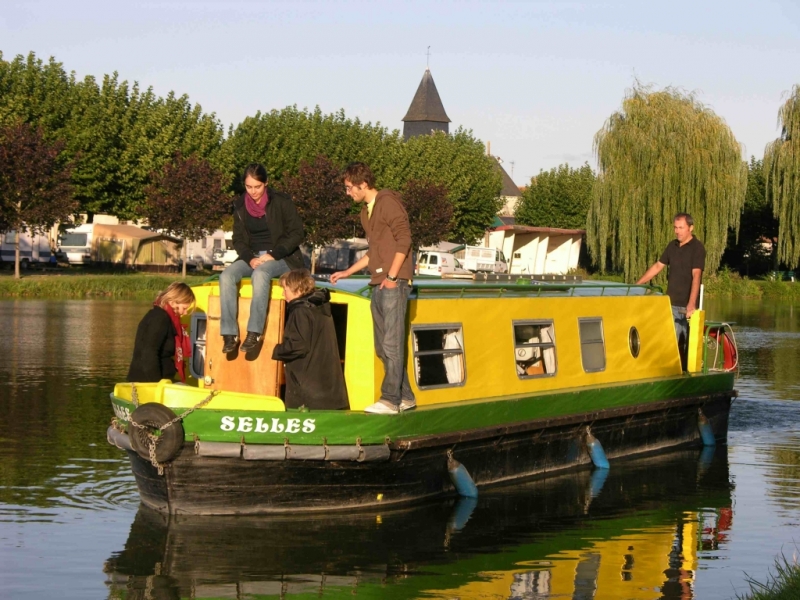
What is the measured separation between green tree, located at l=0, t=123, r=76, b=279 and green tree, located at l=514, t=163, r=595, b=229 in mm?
55154

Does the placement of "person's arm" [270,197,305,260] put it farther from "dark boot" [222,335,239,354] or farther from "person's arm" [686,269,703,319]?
"person's arm" [686,269,703,319]

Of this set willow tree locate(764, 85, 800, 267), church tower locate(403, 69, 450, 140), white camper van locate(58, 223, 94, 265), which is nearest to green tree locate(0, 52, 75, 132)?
white camper van locate(58, 223, 94, 265)

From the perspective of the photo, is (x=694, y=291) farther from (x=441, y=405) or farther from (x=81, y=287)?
(x=81, y=287)

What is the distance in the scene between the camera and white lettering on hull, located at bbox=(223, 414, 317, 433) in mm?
10992

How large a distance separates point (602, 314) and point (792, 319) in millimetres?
31528

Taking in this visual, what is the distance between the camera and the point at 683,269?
54.5ft

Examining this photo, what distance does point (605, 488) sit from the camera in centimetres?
1416

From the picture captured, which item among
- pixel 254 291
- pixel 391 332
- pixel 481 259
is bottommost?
pixel 391 332

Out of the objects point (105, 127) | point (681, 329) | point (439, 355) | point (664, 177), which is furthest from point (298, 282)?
point (105, 127)

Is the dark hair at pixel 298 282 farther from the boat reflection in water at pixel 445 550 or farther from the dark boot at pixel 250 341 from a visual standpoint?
the boat reflection in water at pixel 445 550

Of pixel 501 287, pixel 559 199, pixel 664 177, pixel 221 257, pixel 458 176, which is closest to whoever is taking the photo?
pixel 501 287

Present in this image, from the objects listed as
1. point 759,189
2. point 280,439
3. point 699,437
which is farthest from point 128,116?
point 280,439

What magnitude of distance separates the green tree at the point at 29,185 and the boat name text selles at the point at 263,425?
43.3m

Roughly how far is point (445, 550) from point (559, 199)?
93.1m
